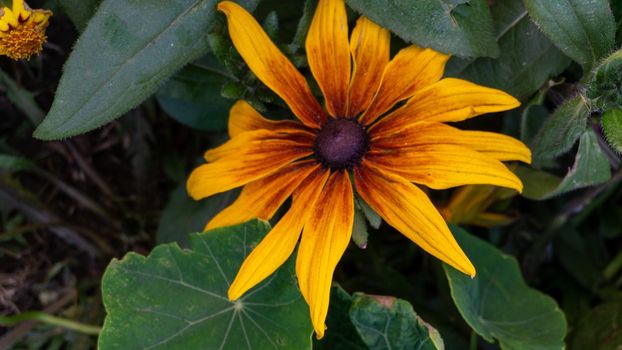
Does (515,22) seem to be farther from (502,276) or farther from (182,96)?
(182,96)

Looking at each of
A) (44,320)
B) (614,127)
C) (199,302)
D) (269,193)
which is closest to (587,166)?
(614,127)

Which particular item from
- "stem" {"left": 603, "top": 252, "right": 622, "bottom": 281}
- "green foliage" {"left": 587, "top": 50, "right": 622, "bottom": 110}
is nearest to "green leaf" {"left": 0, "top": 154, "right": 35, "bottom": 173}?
"green foliage" {"left": 587, "top": 50, "right": 622, "bottom": 110}

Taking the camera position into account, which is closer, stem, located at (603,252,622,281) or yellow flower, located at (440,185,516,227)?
yellow flower, located at (440,185,516,227)

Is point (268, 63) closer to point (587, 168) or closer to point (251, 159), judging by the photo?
point (251, 159)

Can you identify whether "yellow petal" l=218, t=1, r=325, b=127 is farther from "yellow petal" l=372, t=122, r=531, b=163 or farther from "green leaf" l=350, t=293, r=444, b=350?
"green leaf" l=350, t=293, r=444, b=350

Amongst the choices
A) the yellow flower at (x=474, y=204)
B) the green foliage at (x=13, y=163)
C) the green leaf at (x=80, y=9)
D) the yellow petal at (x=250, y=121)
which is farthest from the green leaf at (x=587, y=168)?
the green foliage at (x=13, y=163)

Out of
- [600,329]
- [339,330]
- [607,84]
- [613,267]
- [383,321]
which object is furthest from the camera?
[613,267]

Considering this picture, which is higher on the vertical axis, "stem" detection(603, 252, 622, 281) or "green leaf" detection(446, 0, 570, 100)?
"green leaf" detection(446, 0, 570, 100)

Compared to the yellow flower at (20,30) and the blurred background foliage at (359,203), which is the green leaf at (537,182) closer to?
the blurred background foliage at (359,203)
